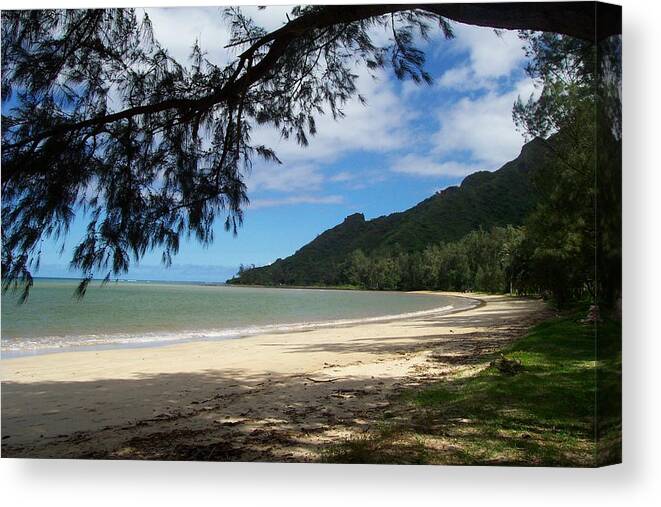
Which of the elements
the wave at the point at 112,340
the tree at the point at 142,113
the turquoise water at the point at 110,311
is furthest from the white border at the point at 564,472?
the wave at the point at 112,340

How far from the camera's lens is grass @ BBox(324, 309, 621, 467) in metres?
2.66

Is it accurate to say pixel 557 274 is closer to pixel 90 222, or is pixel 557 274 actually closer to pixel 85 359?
pixel 90 222

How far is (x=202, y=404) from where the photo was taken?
3312mm

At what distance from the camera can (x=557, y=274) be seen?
3.29 metres

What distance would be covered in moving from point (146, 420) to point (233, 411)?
1.67 feet

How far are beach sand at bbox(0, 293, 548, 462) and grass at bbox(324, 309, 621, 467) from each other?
7.4 inches

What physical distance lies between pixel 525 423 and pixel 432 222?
124 cm

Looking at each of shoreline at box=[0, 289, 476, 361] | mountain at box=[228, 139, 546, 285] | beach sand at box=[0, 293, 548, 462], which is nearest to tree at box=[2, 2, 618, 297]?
mountain at box=[228, 139, 546, 285]

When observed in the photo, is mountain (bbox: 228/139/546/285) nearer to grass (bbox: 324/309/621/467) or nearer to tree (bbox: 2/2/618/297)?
tree (bbox: 2/2/618/297)

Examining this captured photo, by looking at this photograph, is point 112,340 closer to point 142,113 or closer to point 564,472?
point 142,113

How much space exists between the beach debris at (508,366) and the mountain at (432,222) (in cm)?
86

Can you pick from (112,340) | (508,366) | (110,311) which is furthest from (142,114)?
(112,340)

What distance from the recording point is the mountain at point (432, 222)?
9.67 feet

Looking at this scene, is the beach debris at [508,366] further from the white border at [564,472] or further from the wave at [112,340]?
the wave at [112,340]
